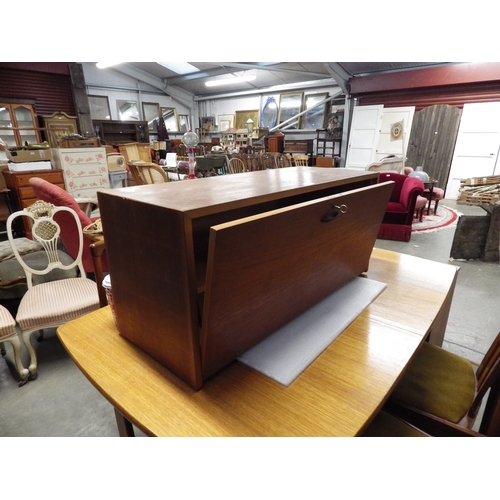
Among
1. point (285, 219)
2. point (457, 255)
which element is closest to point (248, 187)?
point (285, 219)

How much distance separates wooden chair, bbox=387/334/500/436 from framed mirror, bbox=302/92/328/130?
9.54 m

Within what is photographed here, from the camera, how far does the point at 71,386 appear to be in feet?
5.98

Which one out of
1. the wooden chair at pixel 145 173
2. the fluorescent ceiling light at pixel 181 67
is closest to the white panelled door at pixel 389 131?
the fluorescent ceiling light at pixel 181 67

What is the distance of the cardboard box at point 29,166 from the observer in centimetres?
433

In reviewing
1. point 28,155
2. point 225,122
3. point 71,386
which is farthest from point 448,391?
point 225,122

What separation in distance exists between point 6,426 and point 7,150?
436 cm

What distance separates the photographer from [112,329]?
948mm

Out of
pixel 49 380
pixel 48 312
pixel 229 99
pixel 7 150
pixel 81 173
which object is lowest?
pixel 49 380

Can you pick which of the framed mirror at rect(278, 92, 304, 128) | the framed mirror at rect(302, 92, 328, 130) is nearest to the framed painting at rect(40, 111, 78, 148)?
the framed mirror at rect(278, 92, 304, 128)

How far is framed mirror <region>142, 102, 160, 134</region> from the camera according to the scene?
37.5 ft

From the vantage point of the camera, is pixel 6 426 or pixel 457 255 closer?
pixel 6 426

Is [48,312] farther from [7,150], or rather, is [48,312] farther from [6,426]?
[7,150]

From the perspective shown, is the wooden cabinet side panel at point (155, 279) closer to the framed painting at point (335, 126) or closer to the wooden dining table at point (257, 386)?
the wooden dining table at point (257, 386)

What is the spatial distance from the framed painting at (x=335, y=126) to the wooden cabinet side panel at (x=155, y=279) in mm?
9149
